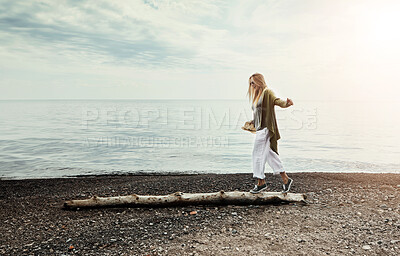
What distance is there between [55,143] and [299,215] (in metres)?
25.3

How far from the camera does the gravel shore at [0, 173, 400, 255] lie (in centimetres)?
493

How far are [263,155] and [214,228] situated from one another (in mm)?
2458

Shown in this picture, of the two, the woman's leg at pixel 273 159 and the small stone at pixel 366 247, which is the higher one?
the woman's leg at pixel 273 159

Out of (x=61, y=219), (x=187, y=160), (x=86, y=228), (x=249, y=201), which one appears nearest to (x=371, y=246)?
(x=249, y=201)

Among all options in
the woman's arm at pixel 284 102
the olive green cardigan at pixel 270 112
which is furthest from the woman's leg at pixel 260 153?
the woman's arm at pixel 284 102

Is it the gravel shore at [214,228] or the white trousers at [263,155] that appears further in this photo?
the white trousers at [263,155]

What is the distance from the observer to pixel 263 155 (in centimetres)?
732

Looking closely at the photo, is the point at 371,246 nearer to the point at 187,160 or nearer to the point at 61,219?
the point at 61,219

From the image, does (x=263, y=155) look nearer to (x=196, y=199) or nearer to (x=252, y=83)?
(x=252, y=83)

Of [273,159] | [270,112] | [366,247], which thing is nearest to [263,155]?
[273,159]

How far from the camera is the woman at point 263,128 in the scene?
718 cm

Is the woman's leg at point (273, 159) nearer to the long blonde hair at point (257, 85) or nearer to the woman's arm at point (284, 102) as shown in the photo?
the woman's arm at point (284, 102)

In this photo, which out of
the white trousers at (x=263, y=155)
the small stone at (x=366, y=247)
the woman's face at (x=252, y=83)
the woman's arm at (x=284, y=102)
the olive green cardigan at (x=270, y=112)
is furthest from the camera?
the woman's face at (x=252, y=83)

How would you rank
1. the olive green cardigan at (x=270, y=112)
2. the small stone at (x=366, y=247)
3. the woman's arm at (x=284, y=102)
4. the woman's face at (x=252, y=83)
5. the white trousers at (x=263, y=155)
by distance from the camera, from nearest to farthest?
the small stone at (x=366, y=247) < the woman's arm at (x=284, y=102) < the olive green cardigan at (x=270, y=112) < the white trousers at (x=263, y=155) < the woman's face at (x=252, y=83)
